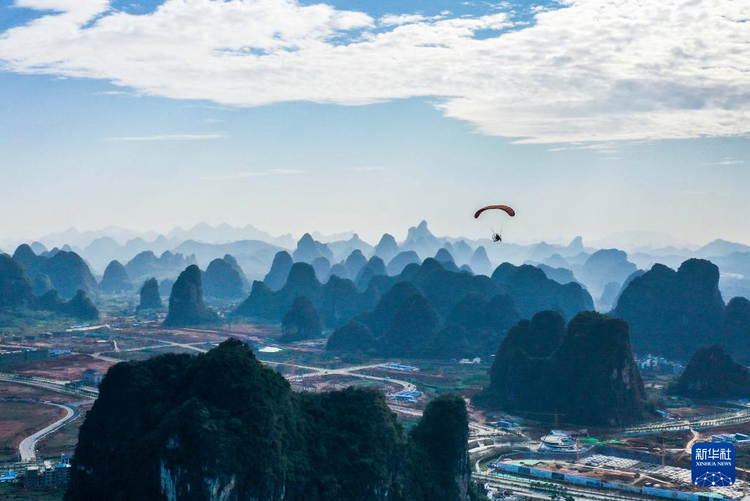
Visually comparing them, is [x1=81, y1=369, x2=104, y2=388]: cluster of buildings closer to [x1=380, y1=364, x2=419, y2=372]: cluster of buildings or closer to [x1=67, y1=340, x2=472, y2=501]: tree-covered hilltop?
[x1=380, y1=364, x2=419, y2=372]: cluster of buildings

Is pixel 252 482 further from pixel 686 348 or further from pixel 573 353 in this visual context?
pixel 686 348

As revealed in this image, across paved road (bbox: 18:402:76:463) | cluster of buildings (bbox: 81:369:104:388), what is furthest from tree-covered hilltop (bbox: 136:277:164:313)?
paved road (bbox: 18:402:76:463)

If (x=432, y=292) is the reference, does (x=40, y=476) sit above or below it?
below

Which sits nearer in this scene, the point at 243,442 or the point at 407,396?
the point at 243,442

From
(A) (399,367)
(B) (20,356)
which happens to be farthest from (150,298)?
(A) (399,367)

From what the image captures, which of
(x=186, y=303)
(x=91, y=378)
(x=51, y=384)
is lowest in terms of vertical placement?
(x=51, y=384)

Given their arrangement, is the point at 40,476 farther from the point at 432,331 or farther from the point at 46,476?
the point at 432,331

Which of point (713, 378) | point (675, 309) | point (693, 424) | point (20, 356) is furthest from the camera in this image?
point (675, 309)
